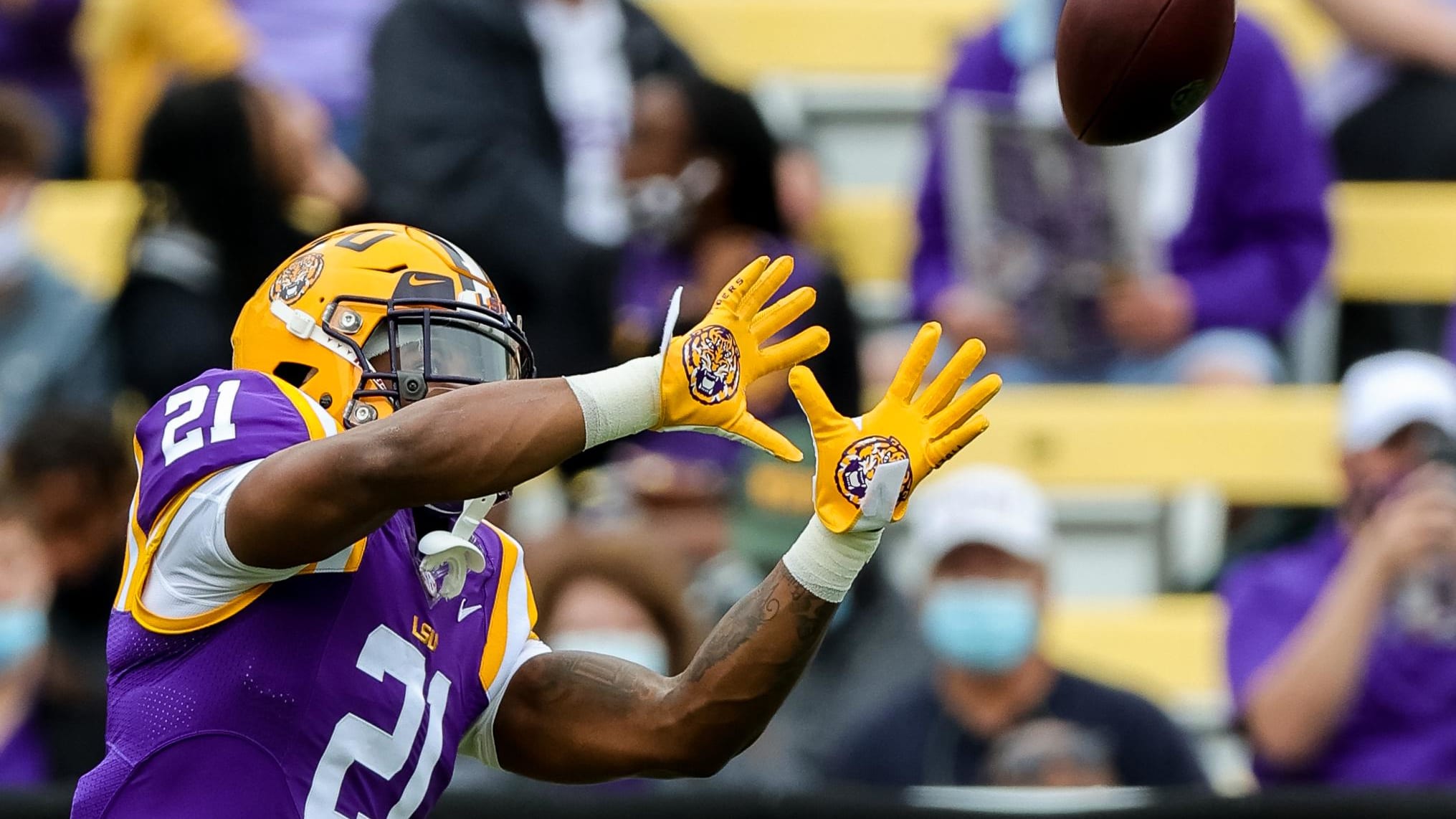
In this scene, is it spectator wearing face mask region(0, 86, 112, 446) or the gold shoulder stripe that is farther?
spectator wearing face mask region(0, 86, 112, 446)

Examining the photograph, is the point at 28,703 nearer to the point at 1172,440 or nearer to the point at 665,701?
the point at 665,701

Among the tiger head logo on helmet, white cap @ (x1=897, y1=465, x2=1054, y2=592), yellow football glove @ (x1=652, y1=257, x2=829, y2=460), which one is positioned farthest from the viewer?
white cap @ (x1=897, y1=465, x2=1054, y2=592)

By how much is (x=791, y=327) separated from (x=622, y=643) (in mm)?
1208

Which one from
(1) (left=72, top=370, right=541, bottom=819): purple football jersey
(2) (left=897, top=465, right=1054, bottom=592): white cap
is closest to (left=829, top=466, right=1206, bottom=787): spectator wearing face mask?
(2) (left=897, top=465, right=1054, bottom=592): white cap

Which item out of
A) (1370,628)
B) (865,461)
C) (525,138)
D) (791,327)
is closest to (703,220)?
(791,327)

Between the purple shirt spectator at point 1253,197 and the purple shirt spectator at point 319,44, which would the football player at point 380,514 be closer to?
the purple shirt spectator at point 1253,197

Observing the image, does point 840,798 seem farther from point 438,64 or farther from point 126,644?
point 438,64

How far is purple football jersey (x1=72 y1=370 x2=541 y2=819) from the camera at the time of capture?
3314 millimetres

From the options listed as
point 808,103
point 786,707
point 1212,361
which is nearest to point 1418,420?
point 1212,361

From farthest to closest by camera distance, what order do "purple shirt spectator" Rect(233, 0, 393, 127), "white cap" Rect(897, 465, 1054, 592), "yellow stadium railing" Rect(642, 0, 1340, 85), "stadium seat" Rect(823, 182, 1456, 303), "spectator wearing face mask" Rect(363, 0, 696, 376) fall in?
"yellow stadium railing" Rect(642, 0, 1340, 85), "purple shirt spectator" Rect(233, 0, 393, 127), "stadium seat" Rect(823, 182, 1456, 303), "spectator wearing face mask" Rect(363, 0, 696, 376), "white cap" Rect(897, 465, 1054, 592)

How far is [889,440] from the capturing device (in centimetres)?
337

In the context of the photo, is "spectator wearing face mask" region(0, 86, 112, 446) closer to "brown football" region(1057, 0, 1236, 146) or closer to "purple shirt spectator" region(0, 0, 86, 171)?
"purple shirt spectator" region(0, 0, 86, 171)

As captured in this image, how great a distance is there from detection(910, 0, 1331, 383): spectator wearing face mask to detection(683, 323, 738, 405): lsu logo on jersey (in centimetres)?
327

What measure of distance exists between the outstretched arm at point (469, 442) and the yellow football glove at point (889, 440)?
12 cm
